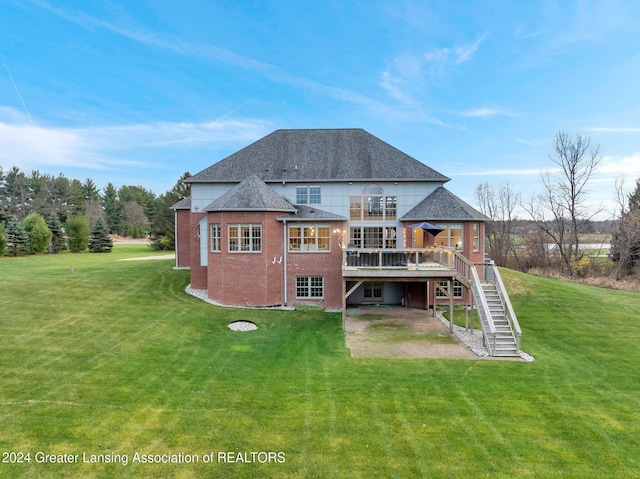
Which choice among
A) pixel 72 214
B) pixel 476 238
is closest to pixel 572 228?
pixel 476 238

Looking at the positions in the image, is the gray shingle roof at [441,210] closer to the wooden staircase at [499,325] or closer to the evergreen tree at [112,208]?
the wooden staircase at [499,325]

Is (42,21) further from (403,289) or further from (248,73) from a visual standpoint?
(403,289)

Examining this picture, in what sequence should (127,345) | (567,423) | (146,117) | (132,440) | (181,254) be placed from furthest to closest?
1. (146,117)
2. (181,254)
3. (127,345)
4. (567,423)
5. (132,440)

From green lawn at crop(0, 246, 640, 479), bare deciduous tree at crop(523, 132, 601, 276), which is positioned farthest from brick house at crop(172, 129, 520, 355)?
bare deciduous tree at crop(523, 132, 601, 276)

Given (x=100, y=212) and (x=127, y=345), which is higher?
(x=100, y=212)

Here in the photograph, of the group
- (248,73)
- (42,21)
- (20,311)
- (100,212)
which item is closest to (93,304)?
(20,311)

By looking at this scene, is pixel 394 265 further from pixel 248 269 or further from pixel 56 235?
pixel 56 235
